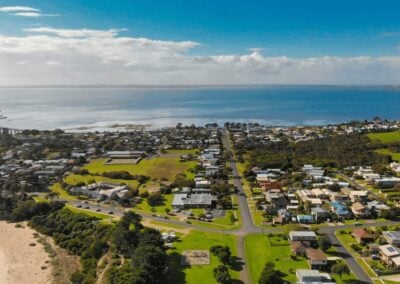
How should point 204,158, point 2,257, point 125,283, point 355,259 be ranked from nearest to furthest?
point 125,283
point 355,259
point 2,257
point 204,158

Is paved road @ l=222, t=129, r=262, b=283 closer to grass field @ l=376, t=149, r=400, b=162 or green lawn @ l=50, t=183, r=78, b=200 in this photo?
green lawn @ l=50, t=183, r=78, b=200

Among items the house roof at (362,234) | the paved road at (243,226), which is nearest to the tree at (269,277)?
the paved road at (243,226)

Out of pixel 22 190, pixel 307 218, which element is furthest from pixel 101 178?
pixel 307 218

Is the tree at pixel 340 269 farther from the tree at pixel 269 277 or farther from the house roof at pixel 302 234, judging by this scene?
the house roof at pixel 302 234

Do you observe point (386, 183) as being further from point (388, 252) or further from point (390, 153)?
point (388, 252)

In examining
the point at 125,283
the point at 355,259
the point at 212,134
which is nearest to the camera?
the point at 125,283

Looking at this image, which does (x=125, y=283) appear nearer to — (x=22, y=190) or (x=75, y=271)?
(x=75, y=271)

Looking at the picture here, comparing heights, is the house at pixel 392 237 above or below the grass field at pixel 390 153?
below
